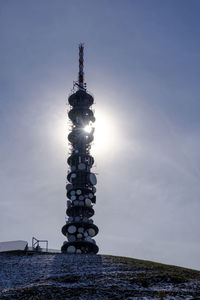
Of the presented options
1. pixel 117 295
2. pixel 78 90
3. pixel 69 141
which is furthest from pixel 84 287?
pixel 78 90

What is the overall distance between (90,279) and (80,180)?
34.8 m

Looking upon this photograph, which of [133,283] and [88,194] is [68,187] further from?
[133,283]

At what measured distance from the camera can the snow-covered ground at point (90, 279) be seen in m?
26.4

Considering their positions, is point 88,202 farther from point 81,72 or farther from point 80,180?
point 81,72

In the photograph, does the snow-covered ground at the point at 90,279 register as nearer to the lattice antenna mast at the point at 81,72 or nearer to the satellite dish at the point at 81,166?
the satellite dish at the point at 81,166

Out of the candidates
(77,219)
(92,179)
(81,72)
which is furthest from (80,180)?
(81,72)

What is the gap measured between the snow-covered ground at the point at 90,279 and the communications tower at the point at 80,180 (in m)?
19.3

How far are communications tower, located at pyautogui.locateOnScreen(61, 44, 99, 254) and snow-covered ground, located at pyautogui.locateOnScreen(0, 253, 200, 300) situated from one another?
63.2ft

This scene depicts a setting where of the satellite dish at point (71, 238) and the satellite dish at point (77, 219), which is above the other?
the satellite dish at point (77, 219)

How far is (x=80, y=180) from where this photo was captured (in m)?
64.1

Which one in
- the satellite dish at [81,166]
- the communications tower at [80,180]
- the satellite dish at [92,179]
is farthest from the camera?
the satellite dish at [81,166]

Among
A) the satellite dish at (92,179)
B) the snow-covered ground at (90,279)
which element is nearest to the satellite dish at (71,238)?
the satellite dish at (92,179)

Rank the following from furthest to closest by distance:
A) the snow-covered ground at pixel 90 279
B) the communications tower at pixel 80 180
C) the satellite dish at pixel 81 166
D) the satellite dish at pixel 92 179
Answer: the satellite dish at pixel 81 166, the satellite dish at pixel 92 179, the communications tower at pixel 80 180, the snow-covered ground at pixel 90 279

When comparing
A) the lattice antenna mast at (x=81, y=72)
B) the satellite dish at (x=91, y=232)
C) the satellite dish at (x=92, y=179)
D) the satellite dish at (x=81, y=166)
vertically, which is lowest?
the satellite dish at (x=91, y=232)
